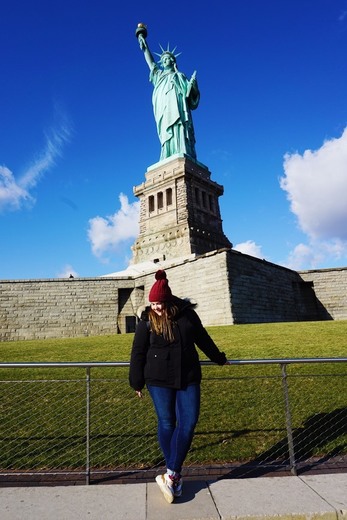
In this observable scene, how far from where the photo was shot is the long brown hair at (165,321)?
3.38 m

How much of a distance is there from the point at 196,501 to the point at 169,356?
4.50 ft

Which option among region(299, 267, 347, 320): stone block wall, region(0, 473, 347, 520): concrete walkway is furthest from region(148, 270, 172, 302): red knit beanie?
region(299, 267, 347, 320): stone block wall

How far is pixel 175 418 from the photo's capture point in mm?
3383

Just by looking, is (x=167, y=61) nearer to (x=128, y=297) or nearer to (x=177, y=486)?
(x=128, y=297)

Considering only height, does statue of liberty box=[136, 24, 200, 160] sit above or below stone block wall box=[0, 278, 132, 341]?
above

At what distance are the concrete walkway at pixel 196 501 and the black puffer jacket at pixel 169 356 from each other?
106 cm

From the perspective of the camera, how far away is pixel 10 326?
27234 mm

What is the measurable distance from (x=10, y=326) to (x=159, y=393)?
27.4 meters

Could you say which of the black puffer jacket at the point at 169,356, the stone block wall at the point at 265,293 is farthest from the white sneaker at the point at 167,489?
the stone block wall at the point at 265,293

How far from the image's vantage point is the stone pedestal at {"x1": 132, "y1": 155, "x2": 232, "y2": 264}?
3944 cm

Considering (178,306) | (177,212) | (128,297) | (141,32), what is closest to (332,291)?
(128,297)

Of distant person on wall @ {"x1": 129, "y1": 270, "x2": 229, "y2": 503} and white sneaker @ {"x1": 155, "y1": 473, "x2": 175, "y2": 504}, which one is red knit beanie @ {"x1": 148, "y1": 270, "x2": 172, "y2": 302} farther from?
white sneaker @ {"x1": 155, "y1": 473, "x2": 175, "y2": 504}

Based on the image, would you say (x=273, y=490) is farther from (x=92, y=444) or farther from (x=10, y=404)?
(x=10, y=404)

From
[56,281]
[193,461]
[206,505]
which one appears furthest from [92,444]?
[56,281]
